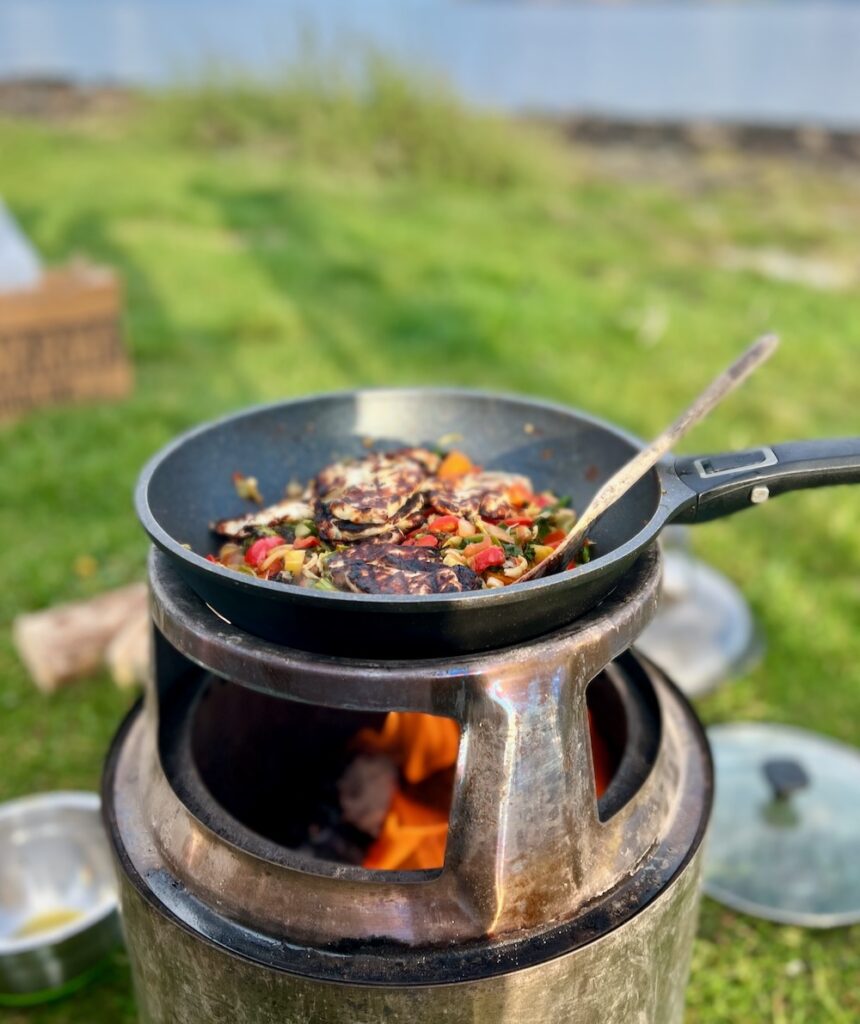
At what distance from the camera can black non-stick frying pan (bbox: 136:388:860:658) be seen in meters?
1.67

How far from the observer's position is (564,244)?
11.0m

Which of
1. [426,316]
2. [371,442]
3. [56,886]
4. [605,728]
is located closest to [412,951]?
[605,728]

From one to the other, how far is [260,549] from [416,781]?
3.25ft

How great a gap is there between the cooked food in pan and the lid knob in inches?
55.9

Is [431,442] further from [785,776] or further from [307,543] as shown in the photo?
[785,776]

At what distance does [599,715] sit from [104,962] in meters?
1.85

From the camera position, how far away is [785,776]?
3.18 metres

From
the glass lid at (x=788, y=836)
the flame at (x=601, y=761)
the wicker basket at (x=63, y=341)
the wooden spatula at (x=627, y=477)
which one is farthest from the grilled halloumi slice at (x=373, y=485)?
the wicker basket at (x=63, y=341)

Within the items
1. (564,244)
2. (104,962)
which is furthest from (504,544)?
(564,244)

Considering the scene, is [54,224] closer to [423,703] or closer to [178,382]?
[178,382]

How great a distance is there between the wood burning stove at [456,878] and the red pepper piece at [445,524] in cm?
38

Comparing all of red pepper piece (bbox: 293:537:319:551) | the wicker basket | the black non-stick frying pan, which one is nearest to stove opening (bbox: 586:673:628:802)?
the black non-stick frying pan

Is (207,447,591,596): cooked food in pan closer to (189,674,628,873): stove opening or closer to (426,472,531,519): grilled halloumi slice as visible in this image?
(426,472,531,519): grilled halloumi slice

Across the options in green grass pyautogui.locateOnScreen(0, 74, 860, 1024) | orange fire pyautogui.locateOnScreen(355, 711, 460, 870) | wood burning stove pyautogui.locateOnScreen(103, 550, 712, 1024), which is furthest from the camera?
green grass pyautogui.locateOnScreen(0, 74, 860, 1024)
